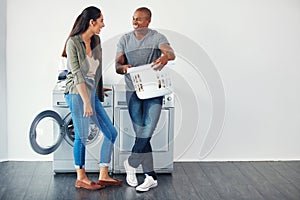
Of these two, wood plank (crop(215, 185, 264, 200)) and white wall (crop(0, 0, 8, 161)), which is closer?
wood plank (crop(215, 185, 264, 200))

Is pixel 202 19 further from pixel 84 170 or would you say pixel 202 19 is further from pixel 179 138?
pixel 84 170

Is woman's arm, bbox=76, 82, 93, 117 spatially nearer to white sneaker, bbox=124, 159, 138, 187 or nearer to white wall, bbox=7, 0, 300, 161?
white sneaker, bbox=124, 159, 138, 187

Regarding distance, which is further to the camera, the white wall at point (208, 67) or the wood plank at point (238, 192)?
the white wall at point (208, 67)

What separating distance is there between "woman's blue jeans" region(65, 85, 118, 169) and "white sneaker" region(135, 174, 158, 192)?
35 centimetres

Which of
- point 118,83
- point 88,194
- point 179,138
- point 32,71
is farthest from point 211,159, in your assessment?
point 32,71

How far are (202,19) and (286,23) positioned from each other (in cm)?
79

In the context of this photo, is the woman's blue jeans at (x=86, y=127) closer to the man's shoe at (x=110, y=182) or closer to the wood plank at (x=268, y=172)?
the man's shoe at (x=110, y=182)

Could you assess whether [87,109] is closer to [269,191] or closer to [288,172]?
[269,191]

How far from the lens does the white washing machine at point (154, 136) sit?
474 cm

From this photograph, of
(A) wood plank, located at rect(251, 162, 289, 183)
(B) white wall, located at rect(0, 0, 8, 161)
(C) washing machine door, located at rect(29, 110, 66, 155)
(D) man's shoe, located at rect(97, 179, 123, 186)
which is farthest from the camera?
(B) white wall, located at rect(0, 0, 8, 161)

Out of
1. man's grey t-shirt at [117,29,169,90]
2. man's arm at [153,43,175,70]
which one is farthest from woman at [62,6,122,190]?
man's arm at [153,43,175,70]

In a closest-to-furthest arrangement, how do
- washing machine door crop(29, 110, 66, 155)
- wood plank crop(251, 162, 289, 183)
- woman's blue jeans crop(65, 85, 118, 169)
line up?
woman's blue jeans crop(65, 85, 118, 169) < washing machine door crop(29, 110, 66, 155) < wood plank crop(251, 162, 289, 183)

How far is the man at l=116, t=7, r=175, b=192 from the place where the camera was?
14.2ft

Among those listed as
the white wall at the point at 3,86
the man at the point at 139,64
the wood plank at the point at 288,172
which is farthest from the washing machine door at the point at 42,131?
the wood plank at the point at 288,172
